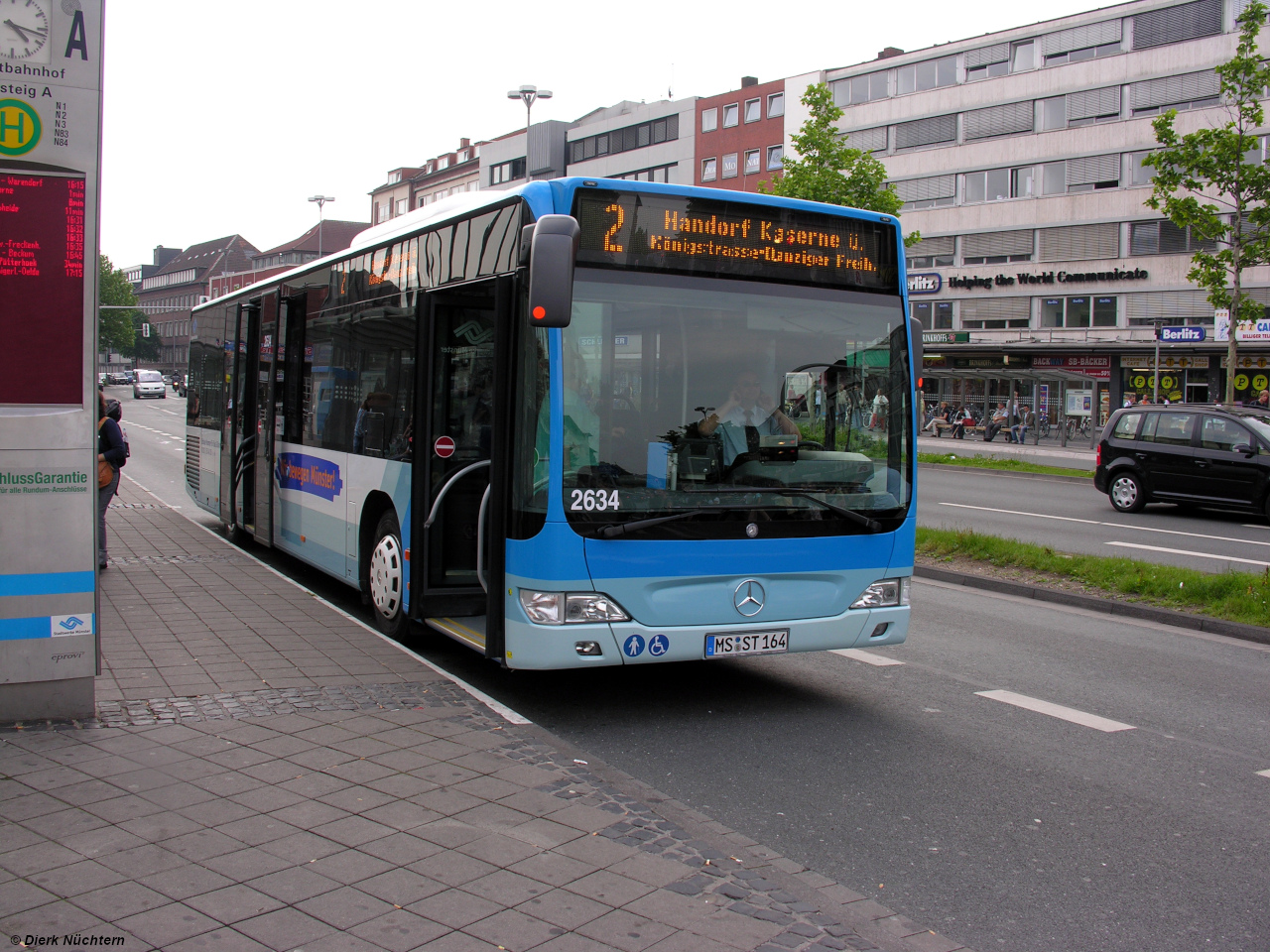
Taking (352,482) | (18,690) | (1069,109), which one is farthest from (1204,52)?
(18,690)

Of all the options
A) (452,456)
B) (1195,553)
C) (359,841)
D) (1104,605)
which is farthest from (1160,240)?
(359,841)

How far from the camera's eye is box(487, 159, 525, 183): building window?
8262 cm

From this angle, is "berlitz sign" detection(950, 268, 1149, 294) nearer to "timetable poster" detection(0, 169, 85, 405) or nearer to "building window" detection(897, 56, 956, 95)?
"building window" detection(897, 56, 956, 95)

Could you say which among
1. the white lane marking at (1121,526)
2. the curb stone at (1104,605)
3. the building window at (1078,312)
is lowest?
the curb stone at (1104,605)

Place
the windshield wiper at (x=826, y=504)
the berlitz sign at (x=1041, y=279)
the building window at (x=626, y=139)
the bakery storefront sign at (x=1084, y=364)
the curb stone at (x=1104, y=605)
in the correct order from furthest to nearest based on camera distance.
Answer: the building window at (x=626, y=139), the bakery storefront sign at (x=1084, y=364), the berlitz sign at (x=1041, y=279), the curb stone at (x=1104, y=605), the windshield wiper at (x=826, y=504)

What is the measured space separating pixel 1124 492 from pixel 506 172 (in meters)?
70.3

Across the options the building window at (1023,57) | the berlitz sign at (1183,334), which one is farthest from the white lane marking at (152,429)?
the building window at (1023,57)

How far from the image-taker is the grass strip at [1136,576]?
10125 mm

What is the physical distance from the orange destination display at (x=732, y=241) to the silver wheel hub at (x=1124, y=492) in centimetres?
1432

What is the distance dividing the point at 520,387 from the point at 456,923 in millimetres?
3103

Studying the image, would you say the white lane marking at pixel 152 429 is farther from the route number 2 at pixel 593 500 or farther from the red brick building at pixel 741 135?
the route number 2 at pixel 593 500

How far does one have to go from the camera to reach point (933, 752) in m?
6.00

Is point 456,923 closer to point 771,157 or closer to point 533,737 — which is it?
point 533,737

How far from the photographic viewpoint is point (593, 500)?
6.00 m
